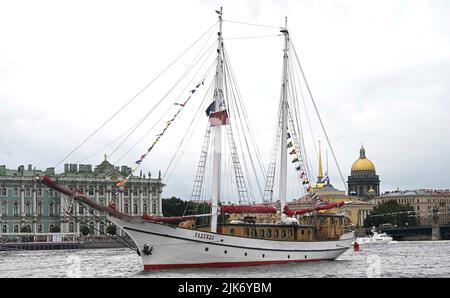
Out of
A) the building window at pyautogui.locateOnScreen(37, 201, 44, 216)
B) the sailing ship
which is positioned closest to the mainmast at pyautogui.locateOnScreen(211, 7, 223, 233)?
the sailing ship

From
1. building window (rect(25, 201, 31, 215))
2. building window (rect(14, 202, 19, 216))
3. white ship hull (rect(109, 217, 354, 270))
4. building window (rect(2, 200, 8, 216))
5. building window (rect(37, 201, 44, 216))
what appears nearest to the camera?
white ship hull (rect(109, 217, 354, 270))

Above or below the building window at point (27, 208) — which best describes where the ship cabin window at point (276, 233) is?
below

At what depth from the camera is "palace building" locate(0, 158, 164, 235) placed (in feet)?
529

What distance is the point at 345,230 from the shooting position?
71438 mm

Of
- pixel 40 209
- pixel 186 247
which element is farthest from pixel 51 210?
pixel 186 247

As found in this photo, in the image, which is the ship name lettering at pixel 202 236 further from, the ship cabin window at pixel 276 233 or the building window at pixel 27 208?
the building window at pixel 27 208

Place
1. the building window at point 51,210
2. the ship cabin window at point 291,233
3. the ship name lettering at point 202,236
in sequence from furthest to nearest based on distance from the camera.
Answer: the building window at point 51,210
the ship cabin window at point 291,233
the ship name lettering at point 202,236

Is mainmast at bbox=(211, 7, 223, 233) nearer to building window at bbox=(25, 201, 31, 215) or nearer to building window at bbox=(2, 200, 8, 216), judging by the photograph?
building window at bbox=(2, 200, 8, 216)

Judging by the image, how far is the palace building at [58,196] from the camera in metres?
161

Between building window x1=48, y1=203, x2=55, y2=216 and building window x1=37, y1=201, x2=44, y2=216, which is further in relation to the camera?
building window x1=48, y1=203, x2=55, y2=216

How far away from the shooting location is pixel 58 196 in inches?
6673

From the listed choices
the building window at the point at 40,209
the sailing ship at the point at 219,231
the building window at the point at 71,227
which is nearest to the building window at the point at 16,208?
the building window at the point at 40,209
